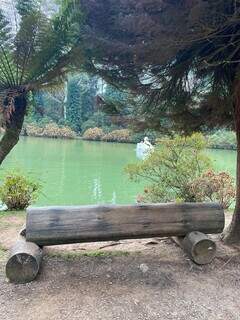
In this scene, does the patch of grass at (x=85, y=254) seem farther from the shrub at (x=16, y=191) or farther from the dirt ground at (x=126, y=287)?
the shrub at (x=16, y=191)

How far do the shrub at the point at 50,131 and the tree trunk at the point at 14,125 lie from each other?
2366cm

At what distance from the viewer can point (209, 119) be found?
387 centimetres

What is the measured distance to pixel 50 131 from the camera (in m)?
27.0

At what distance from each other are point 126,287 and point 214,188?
4.40 meters

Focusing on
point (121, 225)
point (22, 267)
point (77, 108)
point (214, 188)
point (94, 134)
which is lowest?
point (94, 134)

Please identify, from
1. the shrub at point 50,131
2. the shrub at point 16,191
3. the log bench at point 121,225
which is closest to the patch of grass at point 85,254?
the log bench at point 121,225

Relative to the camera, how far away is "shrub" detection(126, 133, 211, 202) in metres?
7.06

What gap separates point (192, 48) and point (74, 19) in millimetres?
1016

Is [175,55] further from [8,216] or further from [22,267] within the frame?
[8,216]

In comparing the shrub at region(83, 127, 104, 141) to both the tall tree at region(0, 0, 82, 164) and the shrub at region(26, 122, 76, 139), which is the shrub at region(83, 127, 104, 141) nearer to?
the shrub at region(26, 122, 76, 139)

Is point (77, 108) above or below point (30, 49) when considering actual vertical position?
below

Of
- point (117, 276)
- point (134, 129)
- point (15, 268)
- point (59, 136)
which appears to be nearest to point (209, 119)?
point (134, 129)

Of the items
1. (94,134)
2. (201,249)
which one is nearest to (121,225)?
(201,249)

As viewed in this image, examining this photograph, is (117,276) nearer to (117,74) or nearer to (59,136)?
(117,74)
